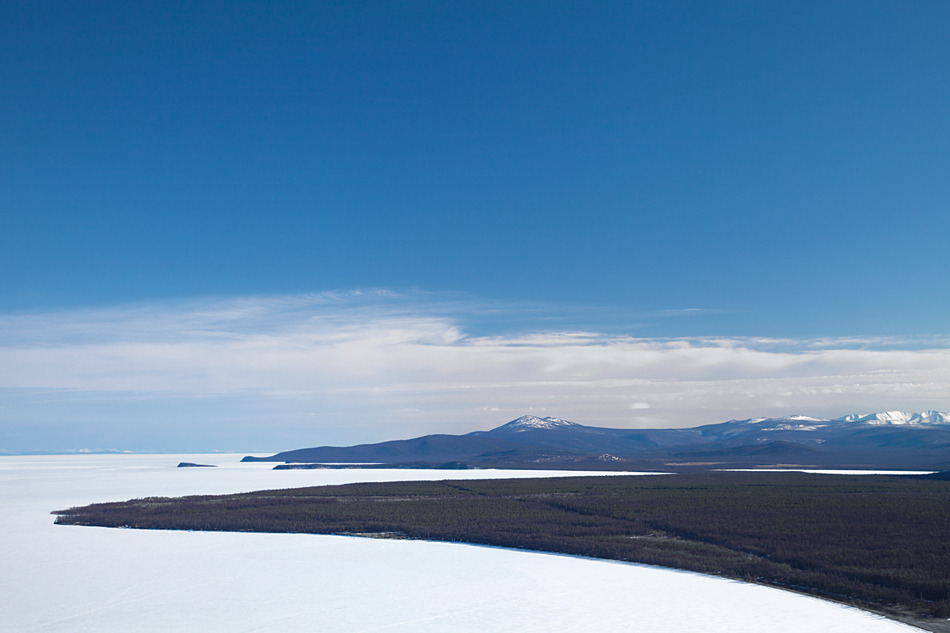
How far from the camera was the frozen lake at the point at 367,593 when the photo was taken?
17812 mm

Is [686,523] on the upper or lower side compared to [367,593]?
lower

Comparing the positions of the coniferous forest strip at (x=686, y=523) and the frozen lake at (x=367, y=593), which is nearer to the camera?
the frozen lake at (x=367, y=593)

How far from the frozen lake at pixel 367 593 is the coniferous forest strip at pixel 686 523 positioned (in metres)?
2.50

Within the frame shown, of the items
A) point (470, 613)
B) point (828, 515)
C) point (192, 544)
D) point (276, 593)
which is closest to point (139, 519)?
point (192, 544)

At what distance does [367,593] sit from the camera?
71.6 ft

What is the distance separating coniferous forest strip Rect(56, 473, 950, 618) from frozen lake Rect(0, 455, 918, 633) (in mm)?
2501

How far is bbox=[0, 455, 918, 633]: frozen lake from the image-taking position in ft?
58.4

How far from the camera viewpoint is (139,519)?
142 ft

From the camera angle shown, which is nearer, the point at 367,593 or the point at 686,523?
the point at 367,593

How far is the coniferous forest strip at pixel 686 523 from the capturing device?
23.6m

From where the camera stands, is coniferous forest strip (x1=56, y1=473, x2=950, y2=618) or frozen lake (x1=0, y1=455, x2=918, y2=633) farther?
coniferous forest strip (x1=56, y1=473, x2=950, y2=618)

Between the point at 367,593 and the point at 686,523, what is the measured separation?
71.4 ft

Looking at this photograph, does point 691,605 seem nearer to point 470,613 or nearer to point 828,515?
point 470,613

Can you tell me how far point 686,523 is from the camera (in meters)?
37.2
